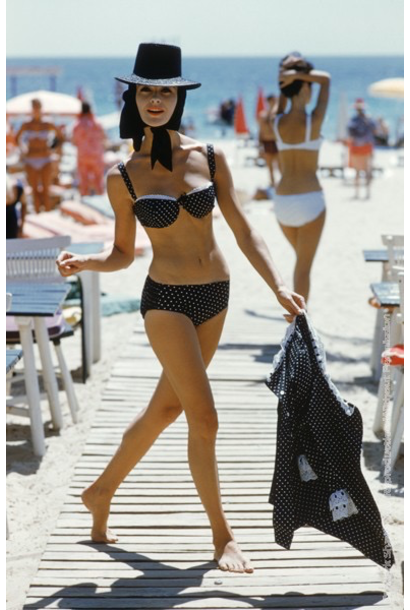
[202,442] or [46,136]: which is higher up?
[46,136]

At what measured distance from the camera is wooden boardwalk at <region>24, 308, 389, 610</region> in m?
3.68

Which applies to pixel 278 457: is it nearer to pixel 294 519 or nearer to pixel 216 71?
pixel 294 519

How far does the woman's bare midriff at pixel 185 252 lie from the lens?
3750 millimetres

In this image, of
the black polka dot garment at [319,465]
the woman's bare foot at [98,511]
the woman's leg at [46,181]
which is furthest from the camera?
the woman's leg at [46,181]

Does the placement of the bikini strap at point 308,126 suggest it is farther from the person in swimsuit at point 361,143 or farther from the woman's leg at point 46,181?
the person in swimsuit at point 361,143

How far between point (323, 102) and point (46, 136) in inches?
340

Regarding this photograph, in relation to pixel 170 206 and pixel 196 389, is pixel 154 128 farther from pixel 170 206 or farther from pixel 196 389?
pixel 196 389

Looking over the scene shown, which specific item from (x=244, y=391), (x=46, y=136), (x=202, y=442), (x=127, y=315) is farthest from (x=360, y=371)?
(x=46, y=136)

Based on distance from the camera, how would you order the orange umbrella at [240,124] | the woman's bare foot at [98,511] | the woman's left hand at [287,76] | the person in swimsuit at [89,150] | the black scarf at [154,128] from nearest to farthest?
1. the black scarf at [154,128]
2. the woman's bare foot at [98,511]
3. the woman's left hand at [287,76]
4. the person in swimsuit at [89,150]
5. the orange umbrella at [240,124]

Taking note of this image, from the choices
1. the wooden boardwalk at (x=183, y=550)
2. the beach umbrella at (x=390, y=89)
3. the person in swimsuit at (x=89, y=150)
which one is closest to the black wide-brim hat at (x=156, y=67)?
the wooden boardwalk at (x=183, y=550)

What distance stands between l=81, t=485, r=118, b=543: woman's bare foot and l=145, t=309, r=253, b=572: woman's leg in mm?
470

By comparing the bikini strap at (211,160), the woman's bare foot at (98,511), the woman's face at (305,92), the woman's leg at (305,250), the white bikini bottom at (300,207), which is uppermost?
the woman's face at (305,92)

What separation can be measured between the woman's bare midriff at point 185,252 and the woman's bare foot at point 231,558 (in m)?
1.04

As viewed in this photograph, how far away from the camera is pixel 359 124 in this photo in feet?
57.5
